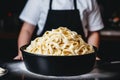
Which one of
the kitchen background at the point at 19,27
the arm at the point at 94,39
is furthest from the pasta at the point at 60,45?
the kitchen background at the point at 19,27

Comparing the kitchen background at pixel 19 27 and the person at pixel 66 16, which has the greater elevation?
the person at pixel 66 16

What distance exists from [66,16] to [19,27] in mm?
1167

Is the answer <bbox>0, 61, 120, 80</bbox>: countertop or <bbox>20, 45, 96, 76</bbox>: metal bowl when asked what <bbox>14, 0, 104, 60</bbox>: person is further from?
<bbox>20, 45, 96, 76</bbox>: metal bowl

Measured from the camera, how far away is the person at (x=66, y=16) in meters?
2.10

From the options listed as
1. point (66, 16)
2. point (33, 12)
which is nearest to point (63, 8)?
point (66, 16)

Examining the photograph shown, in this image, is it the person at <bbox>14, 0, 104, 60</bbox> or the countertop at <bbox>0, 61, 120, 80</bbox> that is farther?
the person at <bbox>14, 0, 104, 60</bbox>

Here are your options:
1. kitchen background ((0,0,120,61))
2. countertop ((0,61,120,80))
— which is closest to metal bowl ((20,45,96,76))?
countertop ((0,61,120,80))

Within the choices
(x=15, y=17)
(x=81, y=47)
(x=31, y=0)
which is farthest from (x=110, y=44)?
(x=81, y=47)

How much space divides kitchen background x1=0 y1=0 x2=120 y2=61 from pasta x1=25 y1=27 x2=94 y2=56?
1.73 meters

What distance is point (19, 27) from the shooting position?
10.5 feet

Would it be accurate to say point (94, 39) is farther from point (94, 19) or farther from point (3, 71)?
point (3, 71)

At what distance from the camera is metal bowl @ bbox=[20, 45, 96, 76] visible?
3.79 feet

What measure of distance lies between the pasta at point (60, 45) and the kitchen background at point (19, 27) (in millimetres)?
1729

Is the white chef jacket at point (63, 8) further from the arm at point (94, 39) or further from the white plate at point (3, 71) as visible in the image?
the white plate at point (3, 71)
